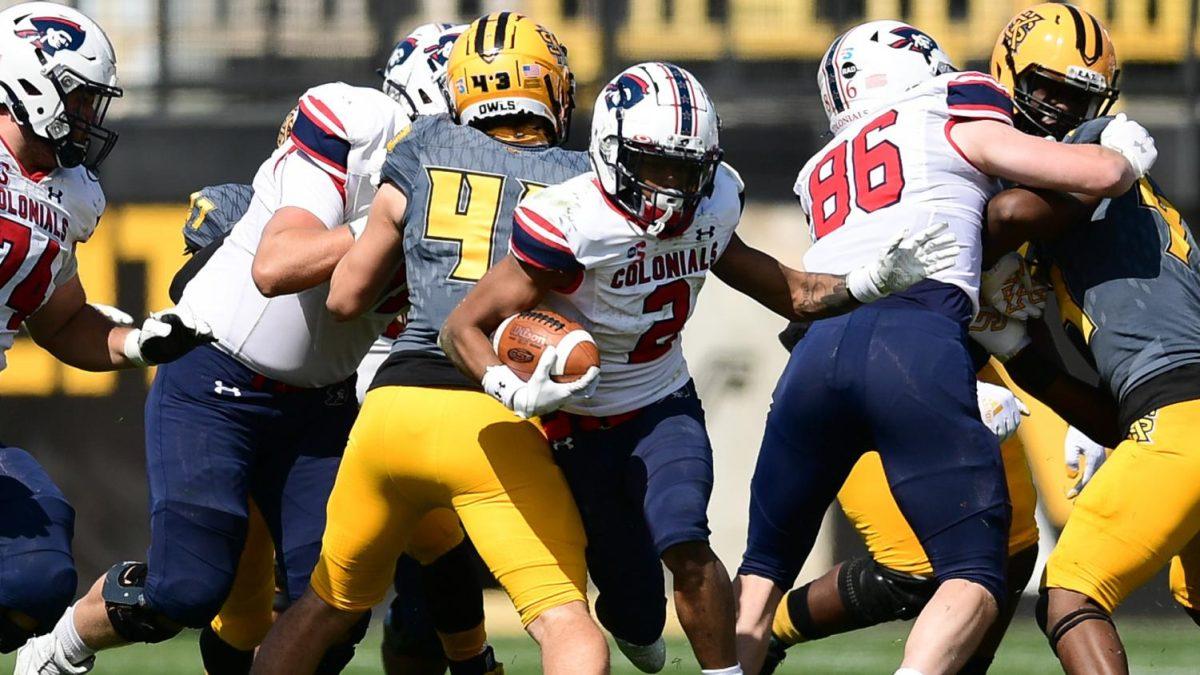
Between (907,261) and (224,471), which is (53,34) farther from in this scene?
(907,261)

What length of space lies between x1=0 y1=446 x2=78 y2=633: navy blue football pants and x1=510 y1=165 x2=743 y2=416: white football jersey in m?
1.33

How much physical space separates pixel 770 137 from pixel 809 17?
2.31 ft

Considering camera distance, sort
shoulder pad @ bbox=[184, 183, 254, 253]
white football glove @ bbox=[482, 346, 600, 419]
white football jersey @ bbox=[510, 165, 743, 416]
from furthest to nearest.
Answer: shoulder pad @ bbox=[184, 183, 254, 253] < white football jersey @ bbox=[510, 165, 743, 416] < white football glove @ bbox=[482, 346, 600, 419]

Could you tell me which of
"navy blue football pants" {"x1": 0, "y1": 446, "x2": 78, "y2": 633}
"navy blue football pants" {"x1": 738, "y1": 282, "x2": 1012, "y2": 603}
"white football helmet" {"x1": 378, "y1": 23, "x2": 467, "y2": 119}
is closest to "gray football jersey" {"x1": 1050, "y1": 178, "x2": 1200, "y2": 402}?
"navy blue football pants" {"x1": 738, "y1": 282, "x2": 1012, "y2": 603}

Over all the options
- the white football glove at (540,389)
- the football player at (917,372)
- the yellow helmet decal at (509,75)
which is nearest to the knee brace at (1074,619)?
the football player at (917,372)

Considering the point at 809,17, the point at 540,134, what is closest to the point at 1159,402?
the point at 540,134

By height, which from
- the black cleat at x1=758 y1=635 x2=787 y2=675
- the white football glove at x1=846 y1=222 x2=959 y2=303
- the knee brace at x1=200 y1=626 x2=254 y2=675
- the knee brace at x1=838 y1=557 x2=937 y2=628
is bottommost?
the knee brace at x1=200 y1=626 x2=254 y2=675

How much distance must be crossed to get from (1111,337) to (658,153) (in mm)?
1257

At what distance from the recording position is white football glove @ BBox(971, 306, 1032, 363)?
16.0 feet

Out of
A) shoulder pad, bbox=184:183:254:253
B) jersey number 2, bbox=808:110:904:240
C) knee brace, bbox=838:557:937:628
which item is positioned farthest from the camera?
shoulder pad, bbox=184:183:254:253

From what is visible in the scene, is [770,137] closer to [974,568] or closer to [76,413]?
[76,413]

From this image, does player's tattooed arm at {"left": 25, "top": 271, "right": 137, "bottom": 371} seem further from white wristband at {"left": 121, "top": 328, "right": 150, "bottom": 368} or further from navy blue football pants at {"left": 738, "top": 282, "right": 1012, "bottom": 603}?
navy blue football pants at {"left": 738, "top": 282, "right": 1012, "bottom": 603}

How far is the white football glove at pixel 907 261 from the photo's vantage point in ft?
13.7

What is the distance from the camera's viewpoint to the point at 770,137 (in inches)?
328
